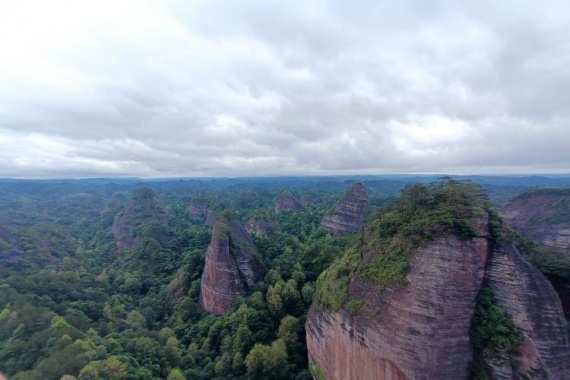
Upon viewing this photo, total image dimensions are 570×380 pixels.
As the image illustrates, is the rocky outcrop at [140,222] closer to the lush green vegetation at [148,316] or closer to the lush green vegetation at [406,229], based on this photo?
the lush green vegetation at [148,316]

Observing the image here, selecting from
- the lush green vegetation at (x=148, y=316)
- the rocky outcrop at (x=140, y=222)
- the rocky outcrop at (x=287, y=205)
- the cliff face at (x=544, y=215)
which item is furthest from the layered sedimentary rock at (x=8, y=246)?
the cliff face at (x=544, y=215)

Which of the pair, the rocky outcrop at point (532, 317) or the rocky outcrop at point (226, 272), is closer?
the rocky outcrop at point (532, 317)

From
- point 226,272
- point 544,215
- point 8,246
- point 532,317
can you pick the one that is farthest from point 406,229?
point 544,215

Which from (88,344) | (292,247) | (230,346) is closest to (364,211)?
(292,247)

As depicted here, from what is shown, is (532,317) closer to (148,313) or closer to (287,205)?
(148,313)

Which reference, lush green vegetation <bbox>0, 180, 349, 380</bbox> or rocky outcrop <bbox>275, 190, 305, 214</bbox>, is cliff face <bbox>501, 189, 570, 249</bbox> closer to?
lush green vegetation <bbox>0, 180, 349, 380</bbox>

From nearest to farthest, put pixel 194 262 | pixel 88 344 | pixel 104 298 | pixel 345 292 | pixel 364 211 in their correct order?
pixel 345 292
pixel 88 344
pixel 104 298
pixel 194 262
pixel 364 211

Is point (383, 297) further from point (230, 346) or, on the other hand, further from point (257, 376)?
point (230, 346)
